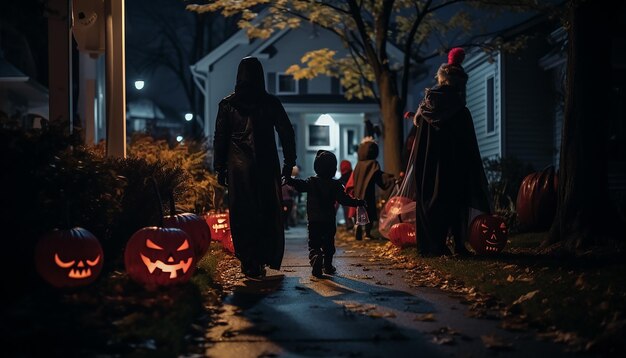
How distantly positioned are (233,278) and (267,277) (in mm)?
394

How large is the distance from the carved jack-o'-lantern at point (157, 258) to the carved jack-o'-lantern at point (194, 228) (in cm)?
135

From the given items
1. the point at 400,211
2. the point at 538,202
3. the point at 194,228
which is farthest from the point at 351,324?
the point at 538,202

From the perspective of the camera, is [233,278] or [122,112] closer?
[233,278]

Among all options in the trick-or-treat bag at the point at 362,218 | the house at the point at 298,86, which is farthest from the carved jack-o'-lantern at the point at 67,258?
the house at the point at 298,86

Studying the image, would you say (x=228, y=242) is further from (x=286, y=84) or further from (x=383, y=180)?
(x=286, y=84)

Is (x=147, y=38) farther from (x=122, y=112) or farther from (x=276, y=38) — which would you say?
(x=122, y=112)

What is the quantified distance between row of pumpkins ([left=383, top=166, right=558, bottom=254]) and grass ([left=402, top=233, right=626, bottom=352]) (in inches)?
11.4

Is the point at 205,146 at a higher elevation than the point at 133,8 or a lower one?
lower

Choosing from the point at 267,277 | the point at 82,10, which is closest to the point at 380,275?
the point at 267,277

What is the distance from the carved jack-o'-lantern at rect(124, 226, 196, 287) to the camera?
762cm

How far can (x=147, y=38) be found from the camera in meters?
55.4

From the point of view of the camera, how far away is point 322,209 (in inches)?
375

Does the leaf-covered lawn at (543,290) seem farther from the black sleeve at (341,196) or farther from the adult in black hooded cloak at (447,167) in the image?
the black sleeve at (341,196)

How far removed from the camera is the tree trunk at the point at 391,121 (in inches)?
793
